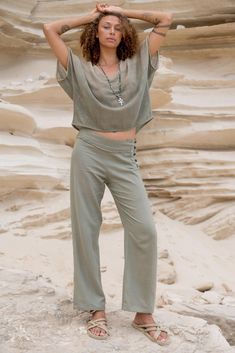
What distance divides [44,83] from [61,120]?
656mm

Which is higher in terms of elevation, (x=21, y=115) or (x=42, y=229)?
(x=21, y=115)

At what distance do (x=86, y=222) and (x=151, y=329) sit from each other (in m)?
0.64

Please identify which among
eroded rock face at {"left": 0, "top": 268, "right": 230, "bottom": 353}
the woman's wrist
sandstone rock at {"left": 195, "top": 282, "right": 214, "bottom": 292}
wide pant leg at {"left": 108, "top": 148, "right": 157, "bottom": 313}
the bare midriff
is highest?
the woman's wrist

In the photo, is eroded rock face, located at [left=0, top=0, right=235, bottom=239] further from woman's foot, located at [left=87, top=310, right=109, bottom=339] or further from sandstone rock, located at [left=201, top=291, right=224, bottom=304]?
woman's foot, located at [left=87, top=310, right=109, bottom=339]

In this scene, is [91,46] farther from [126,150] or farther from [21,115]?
[21,115]

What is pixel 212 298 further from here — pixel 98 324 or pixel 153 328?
pixel 98 324

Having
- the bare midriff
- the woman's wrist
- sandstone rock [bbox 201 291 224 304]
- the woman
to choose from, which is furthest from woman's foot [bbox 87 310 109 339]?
sandstone rock [bbox 201 291 224 304]

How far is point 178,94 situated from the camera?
8727 mm

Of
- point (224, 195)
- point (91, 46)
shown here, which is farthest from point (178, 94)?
point (91, 46)

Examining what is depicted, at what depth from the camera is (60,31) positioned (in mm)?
3037

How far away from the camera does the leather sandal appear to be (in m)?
2.85

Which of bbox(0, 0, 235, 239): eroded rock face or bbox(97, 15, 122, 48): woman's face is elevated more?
bbox(97, 15, 122, 48): woman's face

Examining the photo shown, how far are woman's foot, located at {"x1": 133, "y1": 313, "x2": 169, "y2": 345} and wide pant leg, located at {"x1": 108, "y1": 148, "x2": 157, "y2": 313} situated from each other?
5cm

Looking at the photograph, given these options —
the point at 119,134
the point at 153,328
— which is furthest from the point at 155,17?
the point at 153,328
